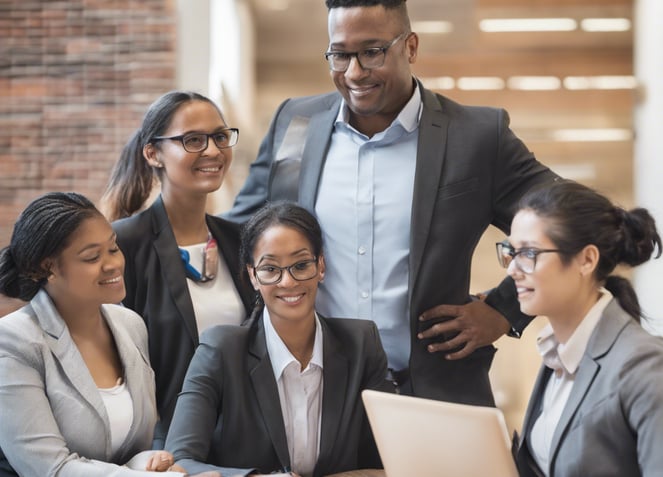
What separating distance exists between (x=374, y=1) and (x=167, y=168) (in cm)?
70

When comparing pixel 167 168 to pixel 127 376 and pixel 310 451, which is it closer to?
pixel 127 376

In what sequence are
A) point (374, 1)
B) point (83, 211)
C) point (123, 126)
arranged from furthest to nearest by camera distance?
point (123, 126) < point (374, 1) < point (83, 211)

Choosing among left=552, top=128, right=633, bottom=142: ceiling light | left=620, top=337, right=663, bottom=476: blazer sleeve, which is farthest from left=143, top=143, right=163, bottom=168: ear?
left=552, top=128, right=633, bottom=142: ceiling light

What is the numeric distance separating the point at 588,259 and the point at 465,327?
0.55 metres

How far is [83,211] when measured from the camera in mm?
2346

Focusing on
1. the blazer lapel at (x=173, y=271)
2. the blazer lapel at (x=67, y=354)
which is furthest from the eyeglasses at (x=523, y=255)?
the blazer lapel at (x=67, y=354)

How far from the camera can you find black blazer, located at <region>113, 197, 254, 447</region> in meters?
2.58

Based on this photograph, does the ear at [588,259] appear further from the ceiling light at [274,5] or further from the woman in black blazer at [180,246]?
the ceiling light at [274,5]

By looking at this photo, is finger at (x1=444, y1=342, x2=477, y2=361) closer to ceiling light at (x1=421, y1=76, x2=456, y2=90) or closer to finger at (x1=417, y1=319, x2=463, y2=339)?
finger at (x1=417, y1=319, x2=463, y2=339)

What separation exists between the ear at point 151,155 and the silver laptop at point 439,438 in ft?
3.48

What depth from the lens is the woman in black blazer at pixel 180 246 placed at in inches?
102

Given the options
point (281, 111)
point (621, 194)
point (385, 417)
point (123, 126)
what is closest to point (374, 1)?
point (281, 111)

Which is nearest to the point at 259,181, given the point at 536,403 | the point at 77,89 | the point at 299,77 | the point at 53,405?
the point at 53,405

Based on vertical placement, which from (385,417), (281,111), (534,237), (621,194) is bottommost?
(621,194)
